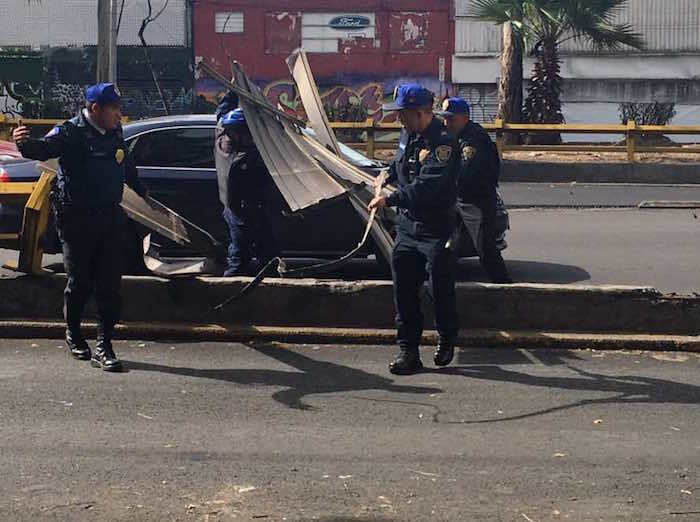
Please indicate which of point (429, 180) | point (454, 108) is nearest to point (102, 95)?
point (429, 180)

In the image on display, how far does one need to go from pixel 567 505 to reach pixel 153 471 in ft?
6.09

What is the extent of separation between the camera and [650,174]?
22.0m

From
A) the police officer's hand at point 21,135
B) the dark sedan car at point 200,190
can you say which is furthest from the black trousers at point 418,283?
the dark sedan car at point 200,190

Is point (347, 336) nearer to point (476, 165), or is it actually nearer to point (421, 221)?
point (421, 221)

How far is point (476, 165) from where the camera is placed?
30.1 feet

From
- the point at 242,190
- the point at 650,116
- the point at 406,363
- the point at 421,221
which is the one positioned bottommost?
the point at 406,363

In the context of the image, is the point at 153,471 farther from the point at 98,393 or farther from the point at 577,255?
the point at 577,255

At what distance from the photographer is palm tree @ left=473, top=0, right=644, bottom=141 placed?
2598 centimetres

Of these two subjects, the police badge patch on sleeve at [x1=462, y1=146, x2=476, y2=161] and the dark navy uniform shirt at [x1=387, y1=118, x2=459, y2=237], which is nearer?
the dark navy uniform shirt at [x1=387, y1=118, x2=459, y2=237]

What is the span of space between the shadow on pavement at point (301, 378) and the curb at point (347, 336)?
423 millimetres

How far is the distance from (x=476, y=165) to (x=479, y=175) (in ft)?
0.33

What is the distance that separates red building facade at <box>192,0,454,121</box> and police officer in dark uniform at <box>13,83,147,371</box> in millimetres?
32839

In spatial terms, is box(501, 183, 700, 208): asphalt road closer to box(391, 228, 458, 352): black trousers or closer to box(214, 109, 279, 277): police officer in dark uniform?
box(214, 109, 279, 277): police officer in dark uniform

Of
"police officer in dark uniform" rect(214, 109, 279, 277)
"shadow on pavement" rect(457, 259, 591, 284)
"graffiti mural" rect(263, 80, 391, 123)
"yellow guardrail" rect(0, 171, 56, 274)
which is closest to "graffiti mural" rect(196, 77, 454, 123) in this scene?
"graffiti mural" rect(263, 80, 391, 123)
